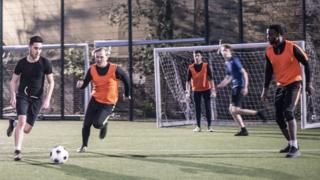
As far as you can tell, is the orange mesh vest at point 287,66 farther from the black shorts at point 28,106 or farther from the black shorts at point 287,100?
the black shorts at point 28,106

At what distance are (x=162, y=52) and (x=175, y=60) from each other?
92cm

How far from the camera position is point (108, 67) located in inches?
362

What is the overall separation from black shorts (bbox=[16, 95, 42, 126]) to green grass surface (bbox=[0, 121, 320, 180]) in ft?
2.12

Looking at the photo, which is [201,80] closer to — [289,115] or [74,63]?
[289,115]

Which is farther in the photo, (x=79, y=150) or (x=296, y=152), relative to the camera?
(x=79, y=150)

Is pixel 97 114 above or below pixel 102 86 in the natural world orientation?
below

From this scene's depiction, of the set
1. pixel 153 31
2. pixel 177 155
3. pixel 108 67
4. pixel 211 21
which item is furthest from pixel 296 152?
pixel 153 31

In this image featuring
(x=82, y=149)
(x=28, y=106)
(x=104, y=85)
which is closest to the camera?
(x=28, y=106)

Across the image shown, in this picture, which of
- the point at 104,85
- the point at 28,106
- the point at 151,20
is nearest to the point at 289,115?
the point at 104,85

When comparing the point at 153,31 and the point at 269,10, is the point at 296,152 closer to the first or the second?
the point at 269,10

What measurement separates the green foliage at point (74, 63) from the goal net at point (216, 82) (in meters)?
3.96

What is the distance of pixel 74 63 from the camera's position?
63.1 feet

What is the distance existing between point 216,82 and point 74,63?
5.63 meters

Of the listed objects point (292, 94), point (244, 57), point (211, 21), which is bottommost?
point (292, 94)
